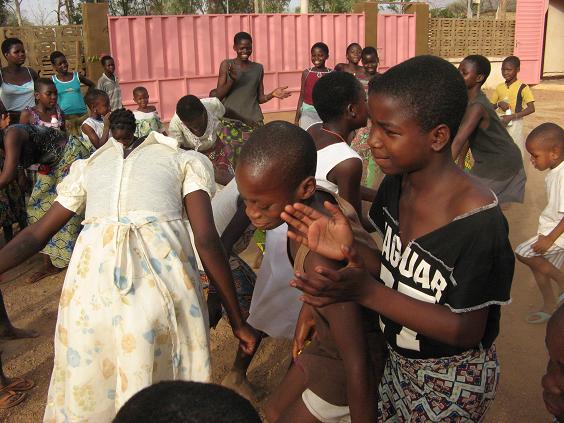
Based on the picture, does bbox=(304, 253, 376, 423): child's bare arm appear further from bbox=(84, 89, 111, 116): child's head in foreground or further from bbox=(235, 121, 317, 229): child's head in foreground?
bbox=(84, 89, 111, 116): child's head in foreground

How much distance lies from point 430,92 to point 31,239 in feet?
5.50

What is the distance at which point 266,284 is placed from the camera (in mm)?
2809

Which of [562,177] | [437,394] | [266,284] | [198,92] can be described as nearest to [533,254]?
[562,177]

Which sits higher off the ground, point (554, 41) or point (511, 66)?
point (554, 41)

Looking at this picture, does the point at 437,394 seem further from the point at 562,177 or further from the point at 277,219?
the point at 562,177

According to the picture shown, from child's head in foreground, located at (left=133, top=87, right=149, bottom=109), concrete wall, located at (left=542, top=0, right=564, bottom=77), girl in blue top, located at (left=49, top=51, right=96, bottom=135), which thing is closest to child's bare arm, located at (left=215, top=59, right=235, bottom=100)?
child's head in foreground, located at (left=133, top=87, right=149, bottom=109)

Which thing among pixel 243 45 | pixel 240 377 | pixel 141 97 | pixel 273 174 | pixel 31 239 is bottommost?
pixel 240 377

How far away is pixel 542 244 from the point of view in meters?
3.81

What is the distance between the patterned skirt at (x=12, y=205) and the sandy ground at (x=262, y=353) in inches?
19.8

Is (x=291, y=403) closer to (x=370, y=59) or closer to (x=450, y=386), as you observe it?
(x=450, y=386)

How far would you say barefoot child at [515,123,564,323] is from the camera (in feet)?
12.4

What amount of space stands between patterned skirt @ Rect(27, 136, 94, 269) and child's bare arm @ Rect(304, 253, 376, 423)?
393cm

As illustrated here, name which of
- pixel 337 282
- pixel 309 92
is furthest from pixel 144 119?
pixel 337 282

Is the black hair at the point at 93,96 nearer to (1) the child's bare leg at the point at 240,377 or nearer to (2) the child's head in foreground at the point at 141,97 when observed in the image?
(2) the child's head in foreground at the point at 141,97
